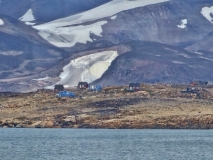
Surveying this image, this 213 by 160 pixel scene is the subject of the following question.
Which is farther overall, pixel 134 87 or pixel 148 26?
pixel 148 26

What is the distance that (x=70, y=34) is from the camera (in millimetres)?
188250

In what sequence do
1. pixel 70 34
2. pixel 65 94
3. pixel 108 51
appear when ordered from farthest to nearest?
pixel 70 34 < pixel 108 51 < pixel 65 94

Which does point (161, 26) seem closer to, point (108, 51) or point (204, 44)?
point (204, 44)

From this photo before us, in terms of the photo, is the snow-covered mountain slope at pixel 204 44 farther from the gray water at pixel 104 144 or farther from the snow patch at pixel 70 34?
the gray water at pixel 104 144

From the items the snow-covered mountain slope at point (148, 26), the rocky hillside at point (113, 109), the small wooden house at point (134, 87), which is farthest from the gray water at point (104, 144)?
the snow-covered mountain slope at point (148, 26)

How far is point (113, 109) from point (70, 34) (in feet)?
327

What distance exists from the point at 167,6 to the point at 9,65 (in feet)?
138

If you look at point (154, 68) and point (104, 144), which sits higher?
point (154, 68)

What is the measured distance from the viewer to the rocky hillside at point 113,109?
84.7m

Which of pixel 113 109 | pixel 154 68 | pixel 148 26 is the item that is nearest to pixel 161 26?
pixel 148 26

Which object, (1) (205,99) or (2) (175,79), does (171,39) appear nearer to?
(2) (175,79)

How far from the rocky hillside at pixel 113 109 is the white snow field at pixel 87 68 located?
3779cm

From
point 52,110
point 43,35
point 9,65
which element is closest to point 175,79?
point 9,65

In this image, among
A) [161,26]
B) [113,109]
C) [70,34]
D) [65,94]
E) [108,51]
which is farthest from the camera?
[161,26]
